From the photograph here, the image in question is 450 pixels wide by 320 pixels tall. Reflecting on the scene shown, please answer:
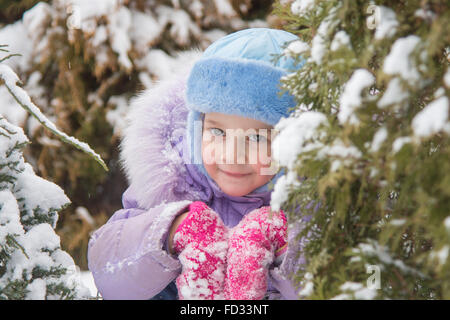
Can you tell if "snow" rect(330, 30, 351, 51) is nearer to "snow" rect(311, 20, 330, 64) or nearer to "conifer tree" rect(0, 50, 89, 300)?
"snow" rect(311, 20, 330, 64)

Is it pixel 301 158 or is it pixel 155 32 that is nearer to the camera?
pixel 301 158

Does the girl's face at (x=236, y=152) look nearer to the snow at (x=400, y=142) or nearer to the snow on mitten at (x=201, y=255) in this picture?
the snow on mitten at (x=201, y=255)

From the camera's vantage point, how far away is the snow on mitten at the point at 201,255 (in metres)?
1.43

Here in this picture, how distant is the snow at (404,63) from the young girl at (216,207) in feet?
1.92

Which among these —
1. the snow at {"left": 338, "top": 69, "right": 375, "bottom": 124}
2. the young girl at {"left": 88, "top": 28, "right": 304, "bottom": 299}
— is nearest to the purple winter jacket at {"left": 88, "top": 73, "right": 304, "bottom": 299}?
the young girl at {"left": 88, "top": 28, "right": 304, "bottom": 299}

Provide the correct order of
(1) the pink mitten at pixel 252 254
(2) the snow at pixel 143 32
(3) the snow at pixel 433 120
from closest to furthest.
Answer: (3) the snow at pixel 433 120 < (1) the pink mitten at pixel 252 254 < (2) the snow at pixel 143 32

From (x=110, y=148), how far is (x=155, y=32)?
45.9 inches

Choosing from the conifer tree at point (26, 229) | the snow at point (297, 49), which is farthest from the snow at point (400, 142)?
the conifer tree at point (26, 229)

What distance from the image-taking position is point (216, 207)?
179 cm

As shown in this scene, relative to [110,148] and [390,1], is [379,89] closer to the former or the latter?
[390,1]

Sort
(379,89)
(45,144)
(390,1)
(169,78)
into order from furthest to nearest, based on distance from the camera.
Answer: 1. (45,144)
2. (169,78)
3. (379,89)
4. (390,1)

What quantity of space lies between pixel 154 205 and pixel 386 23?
1.09 metres

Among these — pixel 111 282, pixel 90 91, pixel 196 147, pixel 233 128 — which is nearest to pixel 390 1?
pixel 233 128

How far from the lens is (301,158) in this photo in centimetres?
97
